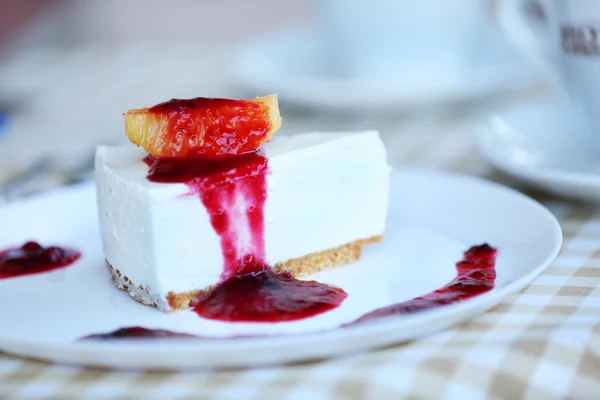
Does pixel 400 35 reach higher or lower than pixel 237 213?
higher

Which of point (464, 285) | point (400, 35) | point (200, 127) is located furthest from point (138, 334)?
point (400, 35)

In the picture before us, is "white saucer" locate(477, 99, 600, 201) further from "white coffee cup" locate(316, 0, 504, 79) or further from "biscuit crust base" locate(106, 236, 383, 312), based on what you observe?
"white coffee cup" locate(316, 0, 504, 79)

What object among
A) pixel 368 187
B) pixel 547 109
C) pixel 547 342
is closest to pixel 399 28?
pixel 547 109

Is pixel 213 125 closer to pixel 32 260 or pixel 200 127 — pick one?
pixel 200 127

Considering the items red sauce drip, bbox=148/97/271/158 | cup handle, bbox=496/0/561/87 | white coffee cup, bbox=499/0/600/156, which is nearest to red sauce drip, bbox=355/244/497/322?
red sauce drip, bbox=148/97/271/158

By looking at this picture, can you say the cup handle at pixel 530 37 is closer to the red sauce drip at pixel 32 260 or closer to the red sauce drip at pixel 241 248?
the red sauce drip at pixel 241 248

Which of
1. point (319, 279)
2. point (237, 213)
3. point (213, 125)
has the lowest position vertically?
point (319, 279)

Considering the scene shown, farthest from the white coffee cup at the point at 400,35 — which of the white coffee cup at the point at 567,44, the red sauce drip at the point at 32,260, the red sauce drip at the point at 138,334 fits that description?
the red sauce drip at the point at 138,334
